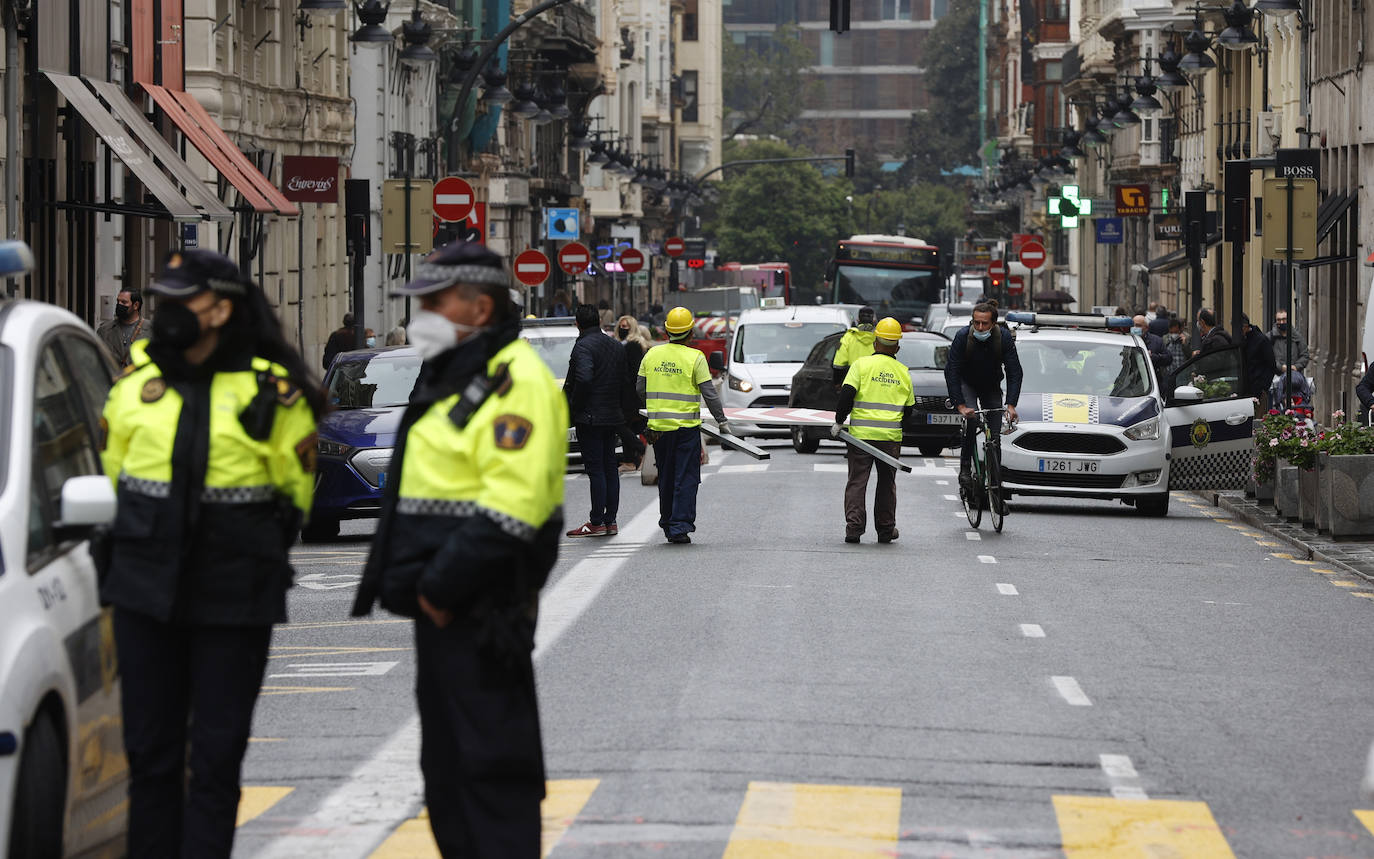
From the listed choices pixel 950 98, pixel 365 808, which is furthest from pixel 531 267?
pixel 950 98

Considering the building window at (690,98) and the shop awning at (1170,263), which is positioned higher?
the building window at (690,98)

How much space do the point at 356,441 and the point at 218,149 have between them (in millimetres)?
15012

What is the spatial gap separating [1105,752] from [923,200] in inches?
5558

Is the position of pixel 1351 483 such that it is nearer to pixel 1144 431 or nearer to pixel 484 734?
pixel 1144 431

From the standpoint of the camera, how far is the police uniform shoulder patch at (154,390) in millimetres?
6582

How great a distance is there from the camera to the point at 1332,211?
39.7m

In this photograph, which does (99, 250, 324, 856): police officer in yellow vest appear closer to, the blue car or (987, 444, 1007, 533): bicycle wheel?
the blue car

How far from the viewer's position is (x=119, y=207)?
2664cm

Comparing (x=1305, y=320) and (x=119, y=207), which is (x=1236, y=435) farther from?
(x=1305, y=320)

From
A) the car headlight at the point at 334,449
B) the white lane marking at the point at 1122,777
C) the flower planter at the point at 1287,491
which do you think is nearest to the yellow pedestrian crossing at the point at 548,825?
the white lane marking at the point at 1122,777

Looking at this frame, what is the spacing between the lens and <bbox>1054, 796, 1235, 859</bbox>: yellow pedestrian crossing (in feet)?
25.9

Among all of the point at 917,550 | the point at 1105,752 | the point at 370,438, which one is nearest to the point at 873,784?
the point at 1105,752

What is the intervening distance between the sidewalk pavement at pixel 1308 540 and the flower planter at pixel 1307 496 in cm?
9

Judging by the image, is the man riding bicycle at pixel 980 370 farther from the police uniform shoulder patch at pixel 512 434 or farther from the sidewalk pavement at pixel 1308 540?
the police uniform shoulder patch at pixel 512 434
